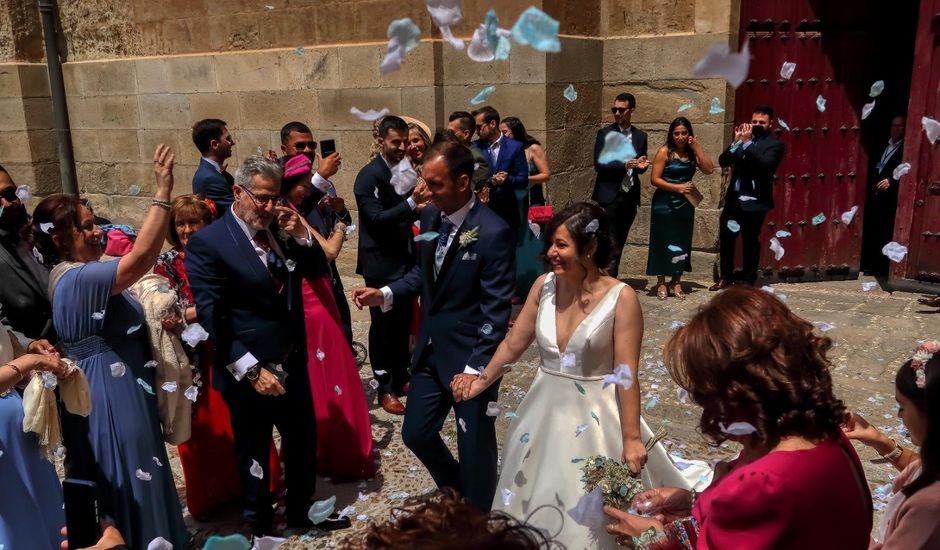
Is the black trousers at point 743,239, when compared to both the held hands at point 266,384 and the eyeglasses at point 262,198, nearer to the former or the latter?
the eyeglasses at point 262,198

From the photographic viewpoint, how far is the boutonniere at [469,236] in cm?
364

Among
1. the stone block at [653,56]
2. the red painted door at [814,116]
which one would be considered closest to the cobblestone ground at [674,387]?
the red painted door at [814,116]

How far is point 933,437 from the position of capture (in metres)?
1.92

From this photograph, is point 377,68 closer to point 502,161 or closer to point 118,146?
point 502,161

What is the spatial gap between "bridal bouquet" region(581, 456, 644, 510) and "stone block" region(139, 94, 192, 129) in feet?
27.7

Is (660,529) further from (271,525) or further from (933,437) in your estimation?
→ (271,525)

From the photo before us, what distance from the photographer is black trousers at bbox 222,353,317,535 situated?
3717 mm

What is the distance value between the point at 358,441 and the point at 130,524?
4.38 feet

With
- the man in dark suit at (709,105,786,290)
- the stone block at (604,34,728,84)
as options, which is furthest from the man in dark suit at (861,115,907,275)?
the stone block at (604,34,728,84)

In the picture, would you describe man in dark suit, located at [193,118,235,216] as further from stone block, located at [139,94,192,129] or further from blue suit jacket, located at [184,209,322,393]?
stone block, located at [139,94,192,129]

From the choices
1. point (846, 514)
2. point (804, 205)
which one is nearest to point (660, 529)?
point (846, 514)

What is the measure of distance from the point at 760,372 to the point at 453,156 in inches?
81.0

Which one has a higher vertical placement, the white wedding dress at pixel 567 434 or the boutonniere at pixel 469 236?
the boutonniere at pixel 469 236

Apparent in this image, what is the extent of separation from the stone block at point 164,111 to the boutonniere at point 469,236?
24.4 feet
